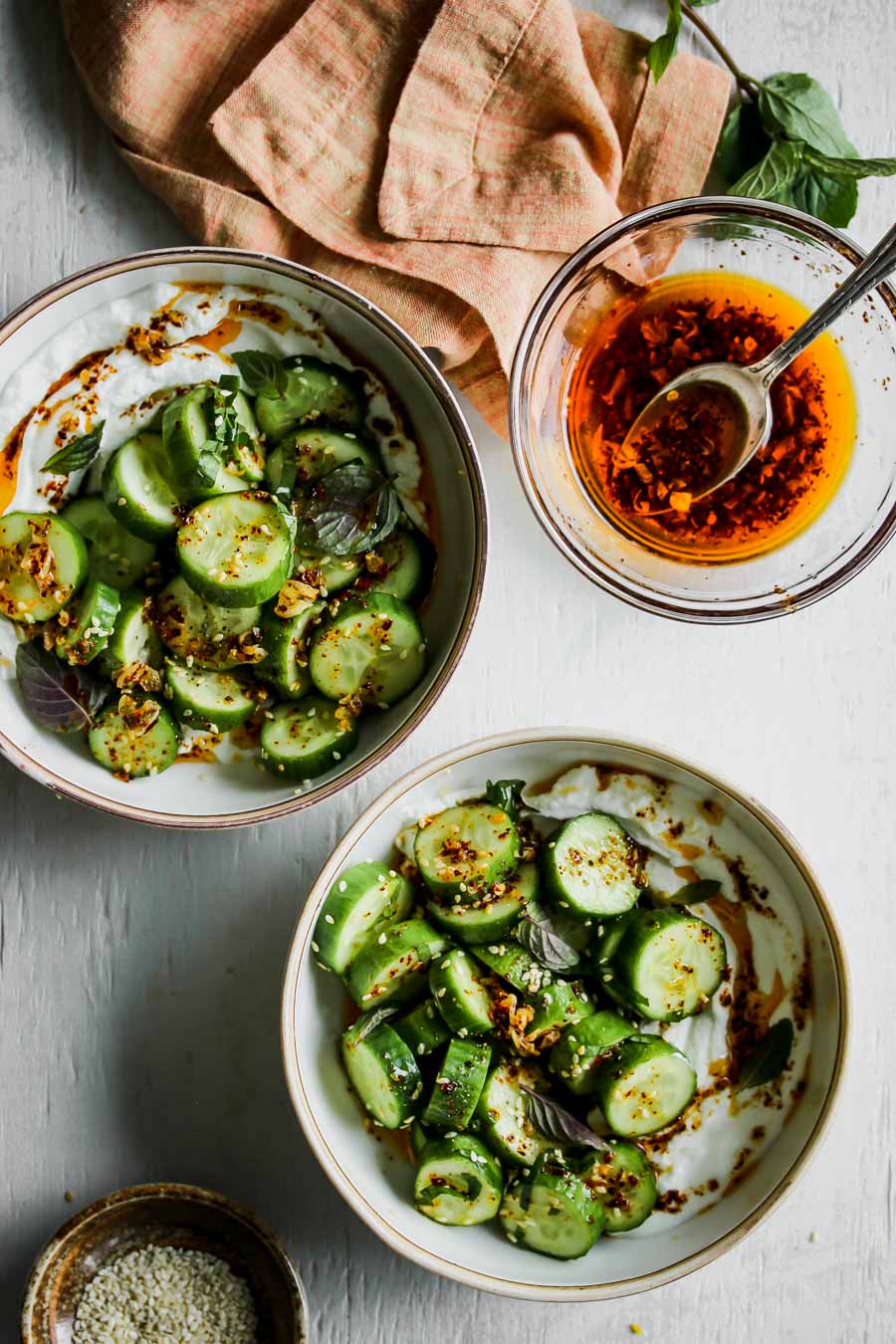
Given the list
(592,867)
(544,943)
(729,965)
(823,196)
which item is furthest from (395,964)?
(823,196)

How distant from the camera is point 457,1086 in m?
1.64

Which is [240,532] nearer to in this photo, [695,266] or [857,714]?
[695,266]

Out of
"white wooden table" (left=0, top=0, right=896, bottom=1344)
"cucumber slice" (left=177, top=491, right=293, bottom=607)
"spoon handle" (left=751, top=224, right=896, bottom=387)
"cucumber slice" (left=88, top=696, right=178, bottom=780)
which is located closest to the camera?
"spoon handle" (left=751, top=224, right=896, bottom=387)

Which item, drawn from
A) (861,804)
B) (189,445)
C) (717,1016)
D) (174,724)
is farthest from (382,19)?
(717,1016)

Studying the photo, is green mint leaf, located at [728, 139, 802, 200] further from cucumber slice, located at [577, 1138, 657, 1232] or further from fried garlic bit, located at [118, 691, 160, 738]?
cucumber slice, located at [577, 1138, 657, 1232]

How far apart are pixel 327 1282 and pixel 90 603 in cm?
117

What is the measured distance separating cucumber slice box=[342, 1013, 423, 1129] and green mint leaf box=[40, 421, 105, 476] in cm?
94

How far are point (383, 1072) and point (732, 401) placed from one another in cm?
112

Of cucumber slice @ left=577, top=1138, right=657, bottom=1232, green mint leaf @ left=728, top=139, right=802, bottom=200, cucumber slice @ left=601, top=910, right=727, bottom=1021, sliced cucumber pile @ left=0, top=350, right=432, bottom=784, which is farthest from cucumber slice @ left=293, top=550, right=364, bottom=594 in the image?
cucumber slice @ left=577, top=1138, right=657, bottom=1232

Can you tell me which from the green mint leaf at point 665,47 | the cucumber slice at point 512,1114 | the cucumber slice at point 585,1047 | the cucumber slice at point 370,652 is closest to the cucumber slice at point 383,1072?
the cucumber slice at point 512,1114

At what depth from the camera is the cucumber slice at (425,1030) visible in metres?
1.69

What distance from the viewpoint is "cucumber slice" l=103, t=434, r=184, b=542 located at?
1.63 m

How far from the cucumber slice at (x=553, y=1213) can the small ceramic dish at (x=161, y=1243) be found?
35 centimetres

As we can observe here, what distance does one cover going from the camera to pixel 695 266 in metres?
1.74
